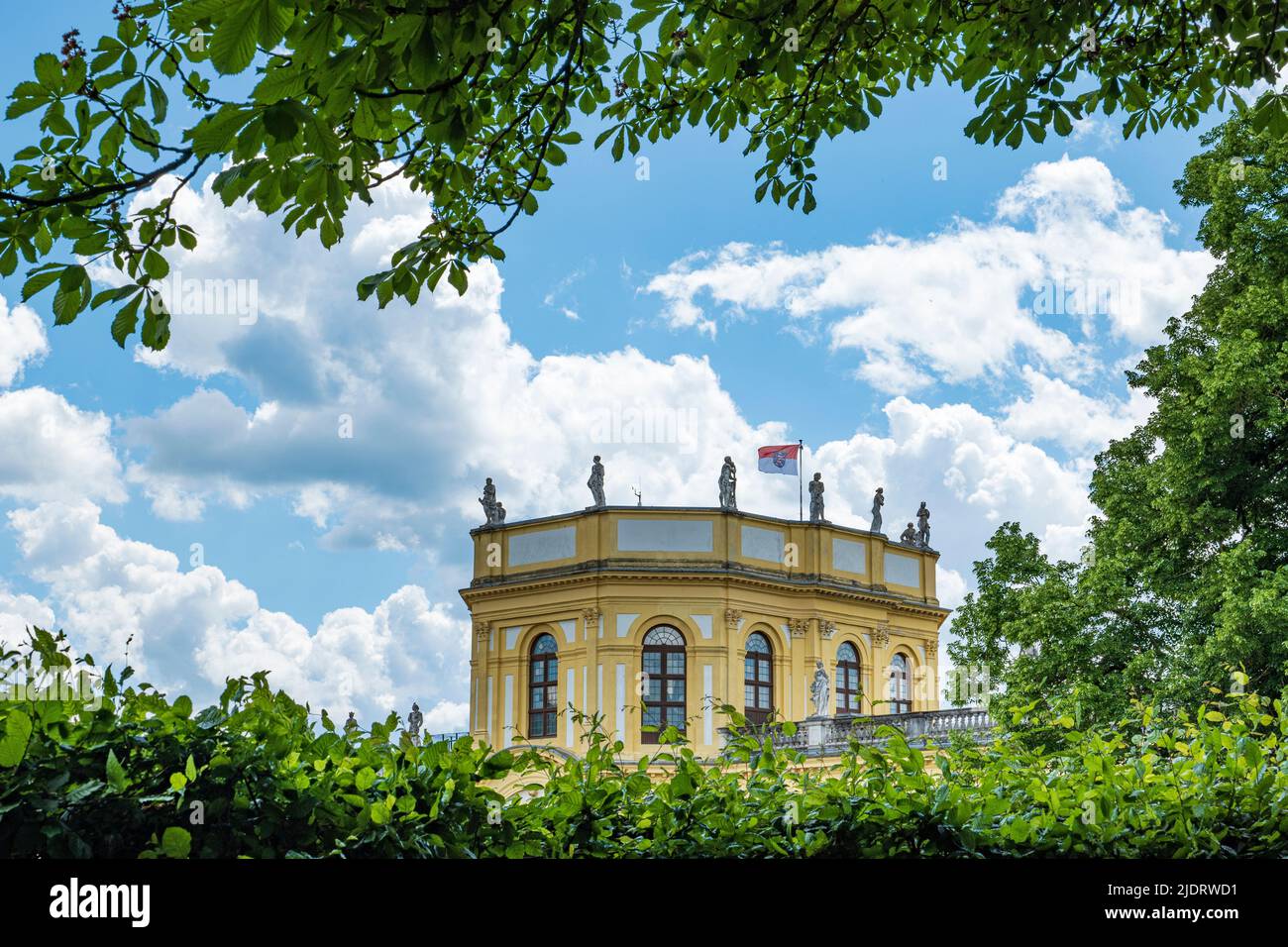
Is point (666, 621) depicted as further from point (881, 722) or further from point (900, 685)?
point (900, 685)

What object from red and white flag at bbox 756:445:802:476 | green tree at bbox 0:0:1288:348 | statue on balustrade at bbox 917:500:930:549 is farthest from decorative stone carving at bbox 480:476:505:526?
green tree at bbox 0:0:1288:348

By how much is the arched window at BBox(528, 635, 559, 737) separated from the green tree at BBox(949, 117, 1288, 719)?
14.9 m

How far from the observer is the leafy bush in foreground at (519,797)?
409 centimetres

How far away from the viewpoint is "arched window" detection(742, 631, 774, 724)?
3278 centimetres

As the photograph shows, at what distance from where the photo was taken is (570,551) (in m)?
33.8

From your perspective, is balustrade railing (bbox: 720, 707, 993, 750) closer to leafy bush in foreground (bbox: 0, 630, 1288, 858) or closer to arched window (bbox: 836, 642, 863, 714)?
arched window (bbox: 836, 642, 863, 714)

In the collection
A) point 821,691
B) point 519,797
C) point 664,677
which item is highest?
point 664,677

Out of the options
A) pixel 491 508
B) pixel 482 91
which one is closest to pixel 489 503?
pixel 491 508

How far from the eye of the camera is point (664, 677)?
1276 inches

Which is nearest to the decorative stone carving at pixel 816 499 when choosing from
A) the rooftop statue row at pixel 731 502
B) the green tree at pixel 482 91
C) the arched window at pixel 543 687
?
the rooftop statue row at pixel 731 502

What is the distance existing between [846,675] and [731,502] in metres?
5.83

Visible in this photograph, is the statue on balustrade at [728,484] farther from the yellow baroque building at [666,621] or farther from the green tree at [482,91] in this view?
the green tree at [482,91]

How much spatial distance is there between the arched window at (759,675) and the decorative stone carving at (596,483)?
5.50 meters
